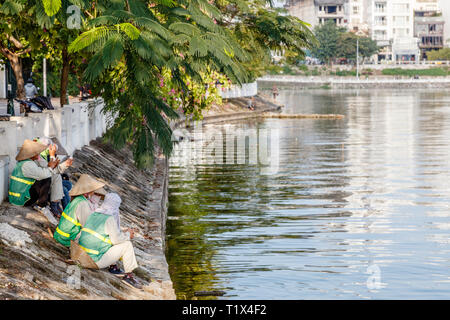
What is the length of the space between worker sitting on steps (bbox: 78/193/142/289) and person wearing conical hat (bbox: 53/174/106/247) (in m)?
0.26

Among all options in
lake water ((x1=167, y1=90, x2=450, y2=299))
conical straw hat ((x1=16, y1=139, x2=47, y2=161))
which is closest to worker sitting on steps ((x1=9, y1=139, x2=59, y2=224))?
conical straw hat ((x1=16, y1=139, x2=47, y2=161))

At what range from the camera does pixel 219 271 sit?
17.7 metres

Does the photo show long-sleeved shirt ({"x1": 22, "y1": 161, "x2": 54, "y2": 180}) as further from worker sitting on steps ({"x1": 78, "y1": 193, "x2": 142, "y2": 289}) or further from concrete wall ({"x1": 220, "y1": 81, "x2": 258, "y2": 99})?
concrete wall ({"x1": 220, "y1": 81, "x2": 258, "y2": 99})

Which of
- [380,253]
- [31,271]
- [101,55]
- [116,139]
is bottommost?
[380,253]

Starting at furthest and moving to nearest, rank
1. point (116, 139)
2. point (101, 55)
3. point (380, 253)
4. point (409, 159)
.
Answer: point (409, 159) → point (380, 253) → point (116, 139) → point (101, 55)

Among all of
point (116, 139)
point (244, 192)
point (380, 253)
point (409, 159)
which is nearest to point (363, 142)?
point (409, 159)

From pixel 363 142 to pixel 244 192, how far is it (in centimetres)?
2233

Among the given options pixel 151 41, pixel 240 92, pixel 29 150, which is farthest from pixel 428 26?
pixel 151 41

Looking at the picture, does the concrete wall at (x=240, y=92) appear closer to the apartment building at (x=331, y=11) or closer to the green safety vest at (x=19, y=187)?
the green safety vest at (x=19, y=187)

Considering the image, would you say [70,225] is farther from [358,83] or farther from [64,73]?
[358,83]

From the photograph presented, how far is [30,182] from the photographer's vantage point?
14938 millimetres

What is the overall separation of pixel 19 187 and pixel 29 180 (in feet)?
0.61

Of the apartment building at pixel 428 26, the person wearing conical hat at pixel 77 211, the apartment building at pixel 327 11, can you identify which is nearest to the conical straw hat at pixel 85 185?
the person wearing conical hat at pixel 77 211
